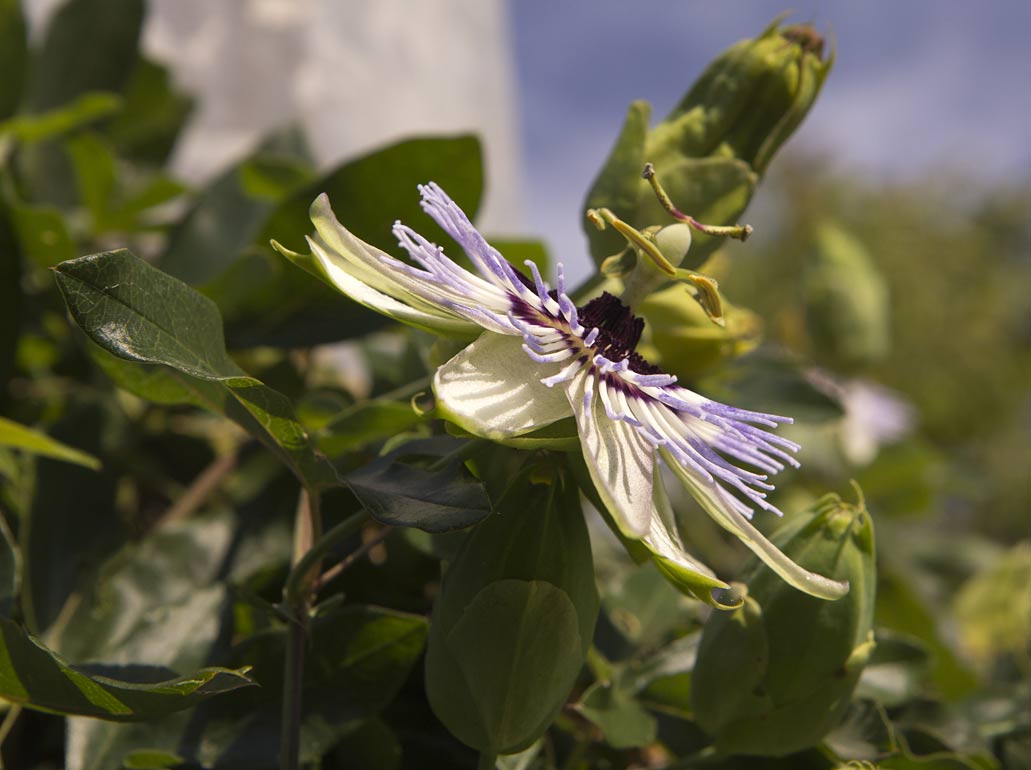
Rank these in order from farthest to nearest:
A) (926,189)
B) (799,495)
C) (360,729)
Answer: (926,189) < (799,495) < (360,729)

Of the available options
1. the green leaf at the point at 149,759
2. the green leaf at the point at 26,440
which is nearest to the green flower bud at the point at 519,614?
the green leaf at the point at 149,759

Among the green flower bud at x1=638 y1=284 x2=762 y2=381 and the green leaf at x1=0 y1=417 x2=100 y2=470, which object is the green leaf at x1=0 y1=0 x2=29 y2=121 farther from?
the green flower bud at x1=638 y1=284 x2=762 y2=381

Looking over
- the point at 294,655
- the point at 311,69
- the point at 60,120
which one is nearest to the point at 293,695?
the point at 294,655

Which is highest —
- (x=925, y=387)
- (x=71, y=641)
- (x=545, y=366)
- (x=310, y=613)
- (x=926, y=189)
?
(x=545, y=366)

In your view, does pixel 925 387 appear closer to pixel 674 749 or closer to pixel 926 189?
pixel 926 189

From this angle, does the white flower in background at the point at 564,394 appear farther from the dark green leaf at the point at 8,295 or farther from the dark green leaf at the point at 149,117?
the dark green leaf at the point at 149,117

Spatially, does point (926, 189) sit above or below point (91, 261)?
below

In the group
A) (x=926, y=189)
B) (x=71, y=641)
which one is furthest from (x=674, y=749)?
(x=926, y=189)
